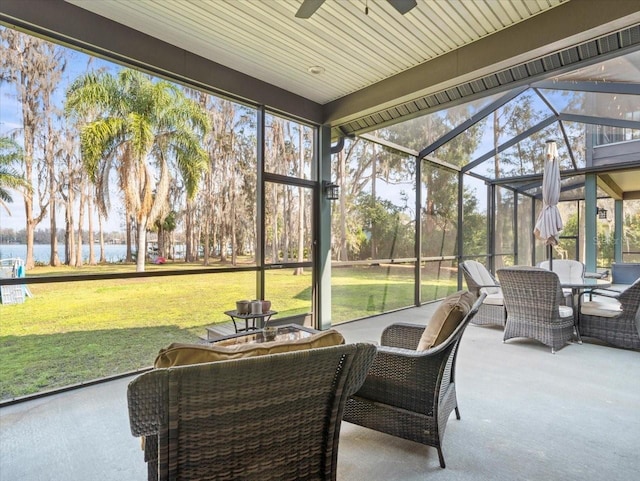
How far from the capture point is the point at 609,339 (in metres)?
4.40

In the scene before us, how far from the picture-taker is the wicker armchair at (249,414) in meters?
1.16

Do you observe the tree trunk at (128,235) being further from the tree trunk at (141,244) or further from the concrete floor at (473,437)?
the concrete floor at (473,437)

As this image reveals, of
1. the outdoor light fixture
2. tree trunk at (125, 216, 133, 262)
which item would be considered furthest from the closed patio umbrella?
tree trunk at (125, 216, 133, 262)

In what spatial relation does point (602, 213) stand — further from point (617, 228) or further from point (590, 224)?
point (590, 224)

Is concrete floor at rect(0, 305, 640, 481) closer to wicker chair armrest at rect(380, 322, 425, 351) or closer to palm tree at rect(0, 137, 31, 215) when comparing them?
wicker chair armrest at rect(380, 322, 425, 351)

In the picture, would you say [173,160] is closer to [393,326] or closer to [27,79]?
[27,79]

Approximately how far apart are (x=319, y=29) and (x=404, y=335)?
9.54 ft

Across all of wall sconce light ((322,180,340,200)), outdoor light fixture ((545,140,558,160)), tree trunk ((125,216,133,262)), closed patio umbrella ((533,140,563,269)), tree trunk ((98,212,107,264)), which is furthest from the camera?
outdoor light fixture ((545,140,558,160))

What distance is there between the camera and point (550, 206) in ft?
18.7

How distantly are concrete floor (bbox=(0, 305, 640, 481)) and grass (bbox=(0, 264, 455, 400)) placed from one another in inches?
11.0

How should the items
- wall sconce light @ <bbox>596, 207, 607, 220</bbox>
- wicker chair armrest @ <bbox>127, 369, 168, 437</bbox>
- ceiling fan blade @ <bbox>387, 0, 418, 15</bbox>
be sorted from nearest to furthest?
wicker chair armrest @ <bbox>127, 369, 168, 437</bbox>
ceiling fan blade @ <bbox>387, 0, 418, 15</bbox>
wall sconce light @ <bbox>596, 207, 607, 220</bbox>

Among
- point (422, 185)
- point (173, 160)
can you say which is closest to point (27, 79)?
point (173, 160)

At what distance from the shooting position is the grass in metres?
3.06

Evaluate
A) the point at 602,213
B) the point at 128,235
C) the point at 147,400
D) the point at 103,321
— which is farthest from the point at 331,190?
the point at 602,213
